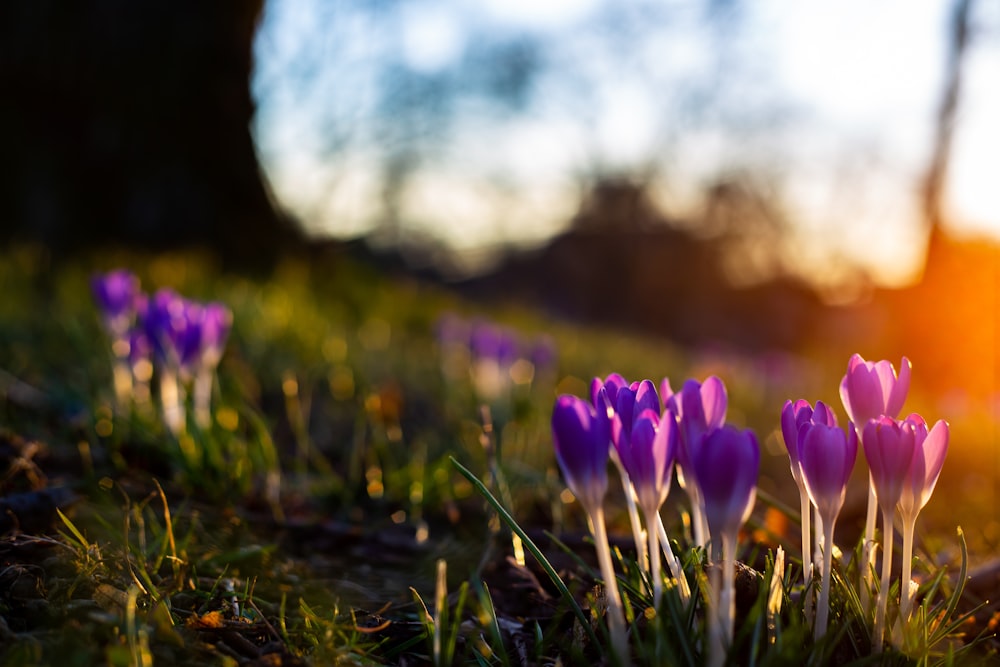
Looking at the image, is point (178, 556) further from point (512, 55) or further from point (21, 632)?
point (512, 55)

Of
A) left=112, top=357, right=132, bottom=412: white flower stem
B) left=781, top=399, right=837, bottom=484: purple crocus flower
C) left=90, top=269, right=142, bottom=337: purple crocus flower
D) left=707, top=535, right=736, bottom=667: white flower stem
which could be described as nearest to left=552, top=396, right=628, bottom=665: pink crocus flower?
left=707, top=535, right=736, bottom=667: white flower stem

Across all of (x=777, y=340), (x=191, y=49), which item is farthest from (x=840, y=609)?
(x=777, y=340)

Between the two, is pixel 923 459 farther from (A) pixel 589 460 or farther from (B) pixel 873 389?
(A) pixel 589 460

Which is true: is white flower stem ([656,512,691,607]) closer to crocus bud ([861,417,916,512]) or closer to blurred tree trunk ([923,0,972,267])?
crocus bud ([861,417,916,512])

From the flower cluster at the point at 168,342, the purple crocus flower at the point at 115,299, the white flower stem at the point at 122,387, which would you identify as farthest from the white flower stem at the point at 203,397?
the purple crocus flower at the point at 115,299

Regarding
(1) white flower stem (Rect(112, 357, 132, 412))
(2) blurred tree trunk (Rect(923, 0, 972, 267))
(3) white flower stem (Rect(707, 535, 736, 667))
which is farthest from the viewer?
(2) blurred tree trunk (Rect(923, 0, 972, 267))

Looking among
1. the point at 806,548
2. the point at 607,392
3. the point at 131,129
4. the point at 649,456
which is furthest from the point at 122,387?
the point at 131,129
